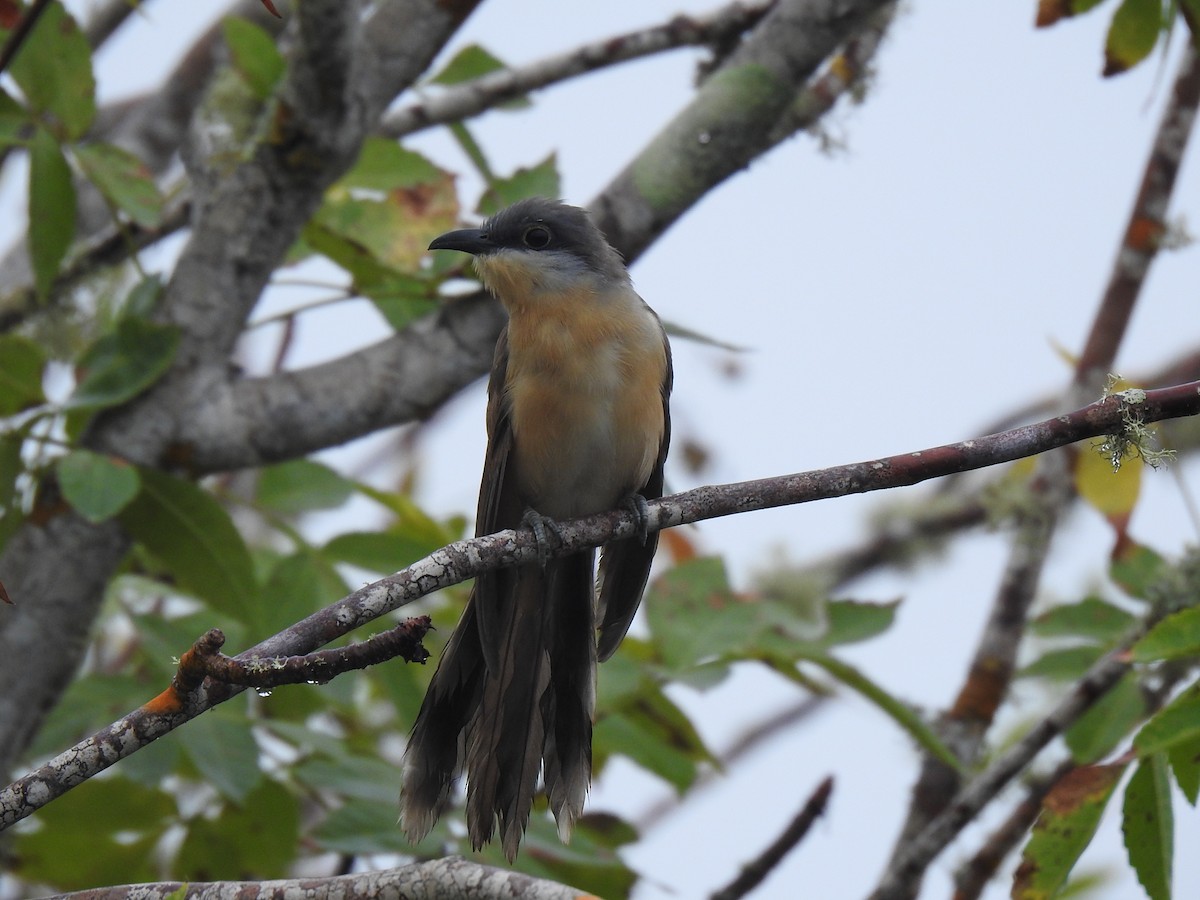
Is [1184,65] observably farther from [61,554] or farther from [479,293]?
[61,554]

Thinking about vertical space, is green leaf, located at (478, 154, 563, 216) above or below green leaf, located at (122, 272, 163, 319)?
above

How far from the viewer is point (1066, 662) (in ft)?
16.2

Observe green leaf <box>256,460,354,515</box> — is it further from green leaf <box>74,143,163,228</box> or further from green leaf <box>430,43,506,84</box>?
green leaf <box>430,43,506,84</box>

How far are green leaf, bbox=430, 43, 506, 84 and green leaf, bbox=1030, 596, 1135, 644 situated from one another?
9.92 feet

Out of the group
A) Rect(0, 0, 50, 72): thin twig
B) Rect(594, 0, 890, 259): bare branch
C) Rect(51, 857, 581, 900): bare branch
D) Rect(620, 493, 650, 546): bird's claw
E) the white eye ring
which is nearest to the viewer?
Rect(51, 857, 581, 900): bare branch

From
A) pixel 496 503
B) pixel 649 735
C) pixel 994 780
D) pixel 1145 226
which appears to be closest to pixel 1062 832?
pixel 994 780

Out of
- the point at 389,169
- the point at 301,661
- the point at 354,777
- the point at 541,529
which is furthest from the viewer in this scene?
the point at 389,169

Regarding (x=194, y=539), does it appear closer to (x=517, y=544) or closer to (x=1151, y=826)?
(x=517, y=544)

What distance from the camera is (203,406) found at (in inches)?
185

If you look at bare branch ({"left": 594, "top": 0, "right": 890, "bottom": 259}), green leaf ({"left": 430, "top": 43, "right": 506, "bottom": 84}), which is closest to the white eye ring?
bare branch ({"left": 594, "top": 0, "right": 890, "bottom": 259})

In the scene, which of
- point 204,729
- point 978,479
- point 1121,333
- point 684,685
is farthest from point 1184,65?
point 204,729

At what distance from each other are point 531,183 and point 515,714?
220cm

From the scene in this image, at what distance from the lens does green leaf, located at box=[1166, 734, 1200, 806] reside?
290 centimetres

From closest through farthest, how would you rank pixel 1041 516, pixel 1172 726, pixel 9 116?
pixel 1172 726, pixel 9 116, pixel 1041 516
